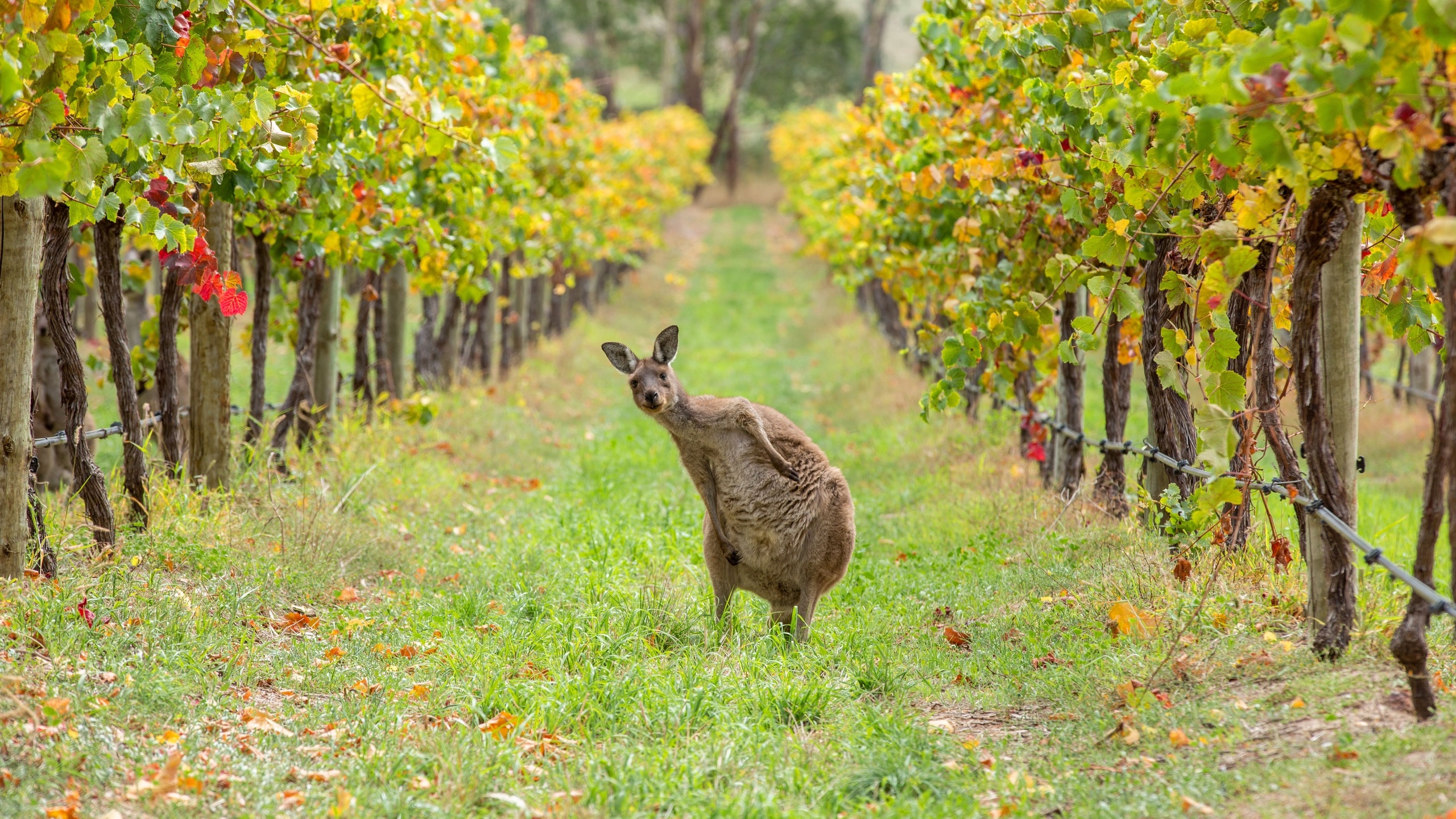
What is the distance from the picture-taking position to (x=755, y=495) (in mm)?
6285

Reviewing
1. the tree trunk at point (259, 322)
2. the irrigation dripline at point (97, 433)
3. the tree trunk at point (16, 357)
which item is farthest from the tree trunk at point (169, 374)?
the tree trunk at point (16, 357)

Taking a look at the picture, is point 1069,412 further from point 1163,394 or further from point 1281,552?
point 1281,552

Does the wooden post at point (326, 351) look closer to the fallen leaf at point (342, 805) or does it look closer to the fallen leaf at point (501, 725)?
the fallen leaf at point (501, 725)

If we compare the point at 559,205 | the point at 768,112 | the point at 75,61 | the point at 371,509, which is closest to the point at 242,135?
the point at 75,61

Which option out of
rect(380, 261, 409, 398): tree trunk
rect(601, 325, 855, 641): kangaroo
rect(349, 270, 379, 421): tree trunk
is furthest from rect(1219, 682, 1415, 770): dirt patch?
rect(380, 261, 409, 398): tree trunk

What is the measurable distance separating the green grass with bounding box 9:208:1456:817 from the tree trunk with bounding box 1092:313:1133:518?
A: 0.73 ft

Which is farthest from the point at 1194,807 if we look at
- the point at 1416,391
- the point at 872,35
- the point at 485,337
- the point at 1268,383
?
the point at 872,35

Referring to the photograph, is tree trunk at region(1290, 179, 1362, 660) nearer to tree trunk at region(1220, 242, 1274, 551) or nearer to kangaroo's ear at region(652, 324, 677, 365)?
tree trunk at region(1220, 242, 1274, 551)

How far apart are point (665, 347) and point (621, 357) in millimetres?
247

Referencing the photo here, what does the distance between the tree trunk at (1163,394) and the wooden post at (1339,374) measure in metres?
1.60

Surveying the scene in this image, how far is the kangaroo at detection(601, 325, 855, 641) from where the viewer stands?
20.6 ft

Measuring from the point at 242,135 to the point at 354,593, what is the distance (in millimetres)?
2677

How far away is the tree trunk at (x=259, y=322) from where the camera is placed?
873 centimetres

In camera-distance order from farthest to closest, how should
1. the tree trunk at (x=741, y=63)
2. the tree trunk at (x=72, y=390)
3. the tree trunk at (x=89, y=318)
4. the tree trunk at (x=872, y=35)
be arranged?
1. the tree trunk at (x=741, y=63)
2. the tree trunk at (x=872, y=35)
3. the tree trunk at (x=89, y=318)
4. the tree trunk at (x=72, y=390)
